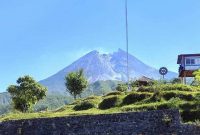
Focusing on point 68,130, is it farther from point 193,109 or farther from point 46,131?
point 193,109

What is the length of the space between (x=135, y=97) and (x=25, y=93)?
24.8 meters

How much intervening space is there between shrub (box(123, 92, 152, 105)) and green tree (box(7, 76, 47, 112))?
22.0 meters

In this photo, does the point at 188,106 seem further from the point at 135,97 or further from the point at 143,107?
the point at 135,97

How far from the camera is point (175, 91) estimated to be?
50.0 meters

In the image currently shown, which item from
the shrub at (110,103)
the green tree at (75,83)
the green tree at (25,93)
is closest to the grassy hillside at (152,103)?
the shrub at (110,103)

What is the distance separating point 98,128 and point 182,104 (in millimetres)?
9501

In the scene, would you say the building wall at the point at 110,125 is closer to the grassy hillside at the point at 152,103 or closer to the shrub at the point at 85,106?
the grassy hillside at the point at 152,103

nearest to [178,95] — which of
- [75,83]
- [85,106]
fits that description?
[85,106]

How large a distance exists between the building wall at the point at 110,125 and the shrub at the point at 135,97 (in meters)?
14.6

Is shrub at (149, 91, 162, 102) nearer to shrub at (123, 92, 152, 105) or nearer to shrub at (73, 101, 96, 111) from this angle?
shrub at (123, 92, 152, 105)

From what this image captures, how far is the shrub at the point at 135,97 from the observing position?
51.4 metres

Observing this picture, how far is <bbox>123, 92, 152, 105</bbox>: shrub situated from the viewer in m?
51.4

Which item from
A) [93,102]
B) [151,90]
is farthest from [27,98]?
[151,90]

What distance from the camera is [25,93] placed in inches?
2844
